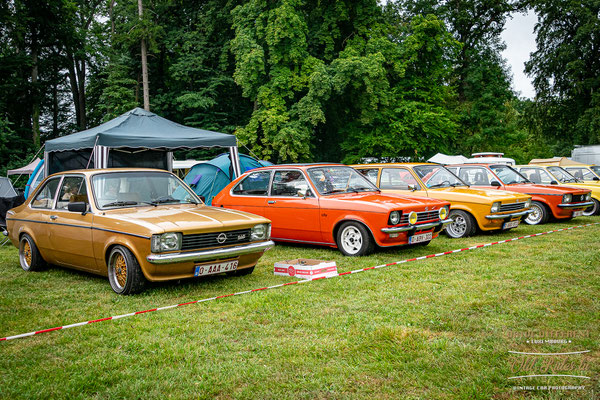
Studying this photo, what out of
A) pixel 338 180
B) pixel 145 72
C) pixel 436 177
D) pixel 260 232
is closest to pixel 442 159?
pixel 436 177

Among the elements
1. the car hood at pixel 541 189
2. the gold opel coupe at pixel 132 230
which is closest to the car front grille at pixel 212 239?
the gold opel coupe at pixel 132 230

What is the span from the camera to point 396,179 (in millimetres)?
10805

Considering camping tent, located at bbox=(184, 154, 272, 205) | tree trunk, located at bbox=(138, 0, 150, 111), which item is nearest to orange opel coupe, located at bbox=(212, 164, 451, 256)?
camping tent, located at bbox=(184, 154, 272, 205)

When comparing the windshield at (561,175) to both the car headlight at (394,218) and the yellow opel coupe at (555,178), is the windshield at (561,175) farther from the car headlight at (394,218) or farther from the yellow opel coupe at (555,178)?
the car headlight at (394,218)

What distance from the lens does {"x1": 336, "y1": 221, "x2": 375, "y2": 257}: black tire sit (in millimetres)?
8117

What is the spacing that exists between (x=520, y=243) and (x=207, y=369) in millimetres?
7593

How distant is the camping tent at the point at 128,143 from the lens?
11.7 meters

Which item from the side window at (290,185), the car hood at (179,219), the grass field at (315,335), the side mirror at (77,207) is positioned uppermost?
the side window at (290,185)

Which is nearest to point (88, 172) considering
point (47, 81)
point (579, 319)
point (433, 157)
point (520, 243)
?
point (579, 319)

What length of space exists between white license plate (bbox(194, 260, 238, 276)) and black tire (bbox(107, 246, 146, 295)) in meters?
0.66

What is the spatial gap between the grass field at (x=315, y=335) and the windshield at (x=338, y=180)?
237 centimetres

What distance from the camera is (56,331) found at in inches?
181

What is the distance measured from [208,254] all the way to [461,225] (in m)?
6.73

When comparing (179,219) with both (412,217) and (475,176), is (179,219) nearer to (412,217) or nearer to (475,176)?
(412,217)
